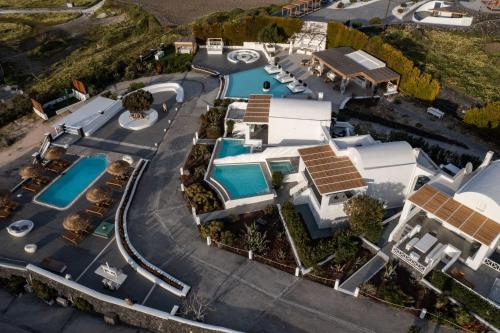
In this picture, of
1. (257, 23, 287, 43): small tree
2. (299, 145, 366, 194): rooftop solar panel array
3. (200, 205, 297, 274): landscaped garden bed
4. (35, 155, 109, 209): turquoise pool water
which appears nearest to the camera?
(200, 205, 297, 274): landscaped garden bed

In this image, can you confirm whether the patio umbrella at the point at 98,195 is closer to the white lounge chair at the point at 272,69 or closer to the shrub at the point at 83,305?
the shrub at the point at 83,305

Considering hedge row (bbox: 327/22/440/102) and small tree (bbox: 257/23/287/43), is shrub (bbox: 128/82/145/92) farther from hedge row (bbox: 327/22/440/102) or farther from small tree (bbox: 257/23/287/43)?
hedge row (bbox: 327/22/440/102)

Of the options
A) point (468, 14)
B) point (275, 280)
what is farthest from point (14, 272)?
point (468, 14)

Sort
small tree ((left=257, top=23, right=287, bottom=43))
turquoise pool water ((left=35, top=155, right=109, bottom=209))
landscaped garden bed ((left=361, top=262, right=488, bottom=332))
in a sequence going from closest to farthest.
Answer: landscaped garden bed ((left=361, top=262, right=488, bottom=332)) < turquoise pool water ((left=35, top=155, right=109, bottom=209)) < small tree ((left=257, top=23, right=287, bottom=43))

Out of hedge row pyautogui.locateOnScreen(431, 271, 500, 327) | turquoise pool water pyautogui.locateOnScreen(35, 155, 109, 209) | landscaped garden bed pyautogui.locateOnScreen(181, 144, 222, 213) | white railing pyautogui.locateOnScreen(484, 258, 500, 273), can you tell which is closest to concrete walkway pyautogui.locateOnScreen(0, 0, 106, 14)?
turquoise pool water pyautogui.locateOnScreen(35, 155, 109, 209)

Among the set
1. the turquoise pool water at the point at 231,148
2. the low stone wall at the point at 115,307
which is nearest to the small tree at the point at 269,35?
the turquoise pool water at the point at 231,148

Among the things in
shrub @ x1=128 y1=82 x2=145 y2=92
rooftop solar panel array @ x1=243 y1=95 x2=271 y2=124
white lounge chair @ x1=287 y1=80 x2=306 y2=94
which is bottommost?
shrub @ x1=128 y1=82 x2=145 y2=92

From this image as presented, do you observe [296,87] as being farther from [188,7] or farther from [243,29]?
[188,7]
